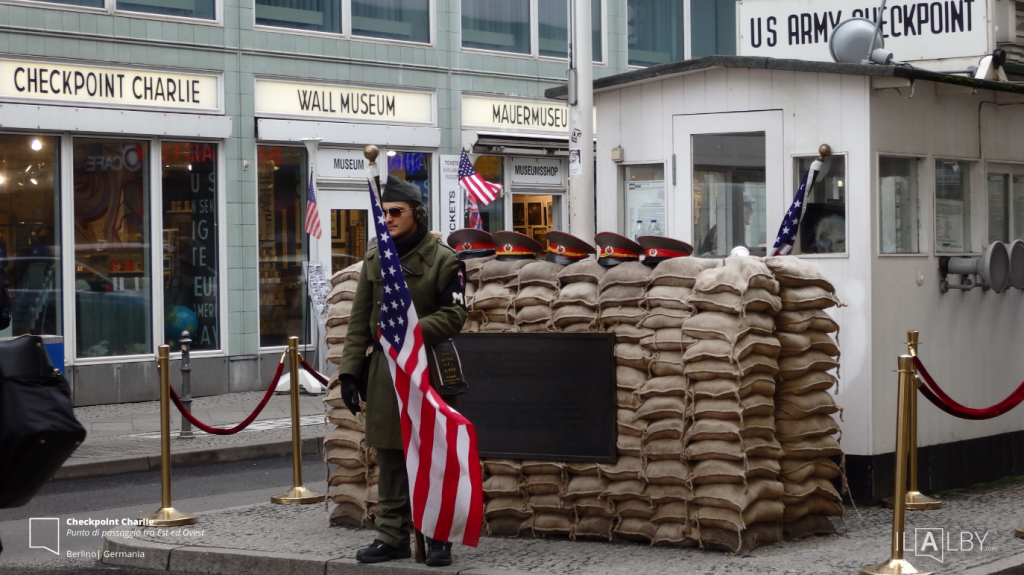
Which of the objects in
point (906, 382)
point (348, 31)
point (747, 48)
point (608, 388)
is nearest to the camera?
point (906, 382)

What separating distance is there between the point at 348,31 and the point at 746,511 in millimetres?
14052

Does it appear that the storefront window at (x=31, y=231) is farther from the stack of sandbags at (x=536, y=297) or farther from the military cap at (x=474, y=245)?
the stack of sandbags at (x=536, y=297)

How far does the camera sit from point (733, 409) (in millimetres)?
7008

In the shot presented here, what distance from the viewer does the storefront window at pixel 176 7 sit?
56.7ft

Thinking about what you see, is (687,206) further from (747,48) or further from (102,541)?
(102,541)

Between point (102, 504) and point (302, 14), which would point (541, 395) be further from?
point (302, 14)

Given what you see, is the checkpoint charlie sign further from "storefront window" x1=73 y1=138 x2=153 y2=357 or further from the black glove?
"storefront window" x1=73 y1=138 x2=153 y2=357

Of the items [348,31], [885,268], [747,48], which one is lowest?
[885,268]

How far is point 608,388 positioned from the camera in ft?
24.7


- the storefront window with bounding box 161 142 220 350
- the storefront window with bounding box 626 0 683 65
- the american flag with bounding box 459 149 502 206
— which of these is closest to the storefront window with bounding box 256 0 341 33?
the storefront window with bounding box 161 142 220 350

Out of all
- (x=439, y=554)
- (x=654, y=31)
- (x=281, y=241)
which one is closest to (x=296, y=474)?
(x=439, y=554)

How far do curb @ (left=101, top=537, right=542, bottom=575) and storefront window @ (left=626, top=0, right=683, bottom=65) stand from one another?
57.3 feet

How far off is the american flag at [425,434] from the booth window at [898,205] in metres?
3.50

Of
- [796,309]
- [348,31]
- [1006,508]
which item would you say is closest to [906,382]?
[796,309]
